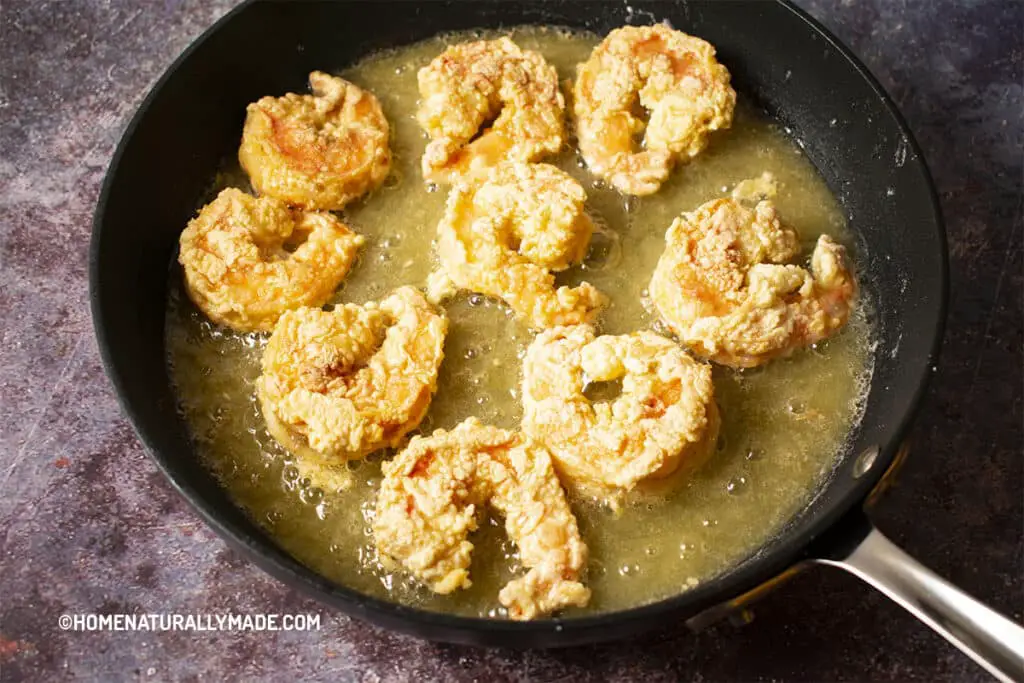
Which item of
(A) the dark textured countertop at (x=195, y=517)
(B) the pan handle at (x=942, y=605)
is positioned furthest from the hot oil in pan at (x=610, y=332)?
(B) the pan handle at (x=942, y=605)

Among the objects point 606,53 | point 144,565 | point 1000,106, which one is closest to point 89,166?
point 144,565

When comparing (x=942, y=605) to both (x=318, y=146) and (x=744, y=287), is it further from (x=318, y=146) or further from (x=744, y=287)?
(x=318, y=146)

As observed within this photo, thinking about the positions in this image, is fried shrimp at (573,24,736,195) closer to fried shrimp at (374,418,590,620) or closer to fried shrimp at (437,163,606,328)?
fried shrimp at (437,163,606,328)

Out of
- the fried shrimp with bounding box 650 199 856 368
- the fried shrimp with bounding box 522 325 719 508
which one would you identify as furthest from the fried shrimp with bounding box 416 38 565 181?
the fried shrimp with bounding box 522 325 719 508

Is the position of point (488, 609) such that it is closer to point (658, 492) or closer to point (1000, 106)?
point (658, 492)

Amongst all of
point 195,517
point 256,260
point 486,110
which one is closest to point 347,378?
point 256,260

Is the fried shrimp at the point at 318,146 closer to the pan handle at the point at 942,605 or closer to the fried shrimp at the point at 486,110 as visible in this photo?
the fried shrimp at the point at 486,110
